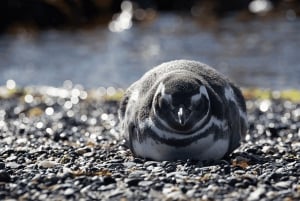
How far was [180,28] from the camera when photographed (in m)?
31.5

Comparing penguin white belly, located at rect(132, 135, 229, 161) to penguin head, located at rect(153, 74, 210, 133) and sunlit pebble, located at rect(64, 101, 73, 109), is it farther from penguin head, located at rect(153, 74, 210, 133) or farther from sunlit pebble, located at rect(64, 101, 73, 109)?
sunlit pebble, located at rect(64, 101, 73, 109)

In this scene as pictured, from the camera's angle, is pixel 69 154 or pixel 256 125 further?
pixel 256 125

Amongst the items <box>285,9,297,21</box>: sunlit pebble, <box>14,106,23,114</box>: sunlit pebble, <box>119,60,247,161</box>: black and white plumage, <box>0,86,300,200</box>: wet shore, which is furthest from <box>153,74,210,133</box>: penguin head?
<box>285,9,297,21</box>: sunlit pebble

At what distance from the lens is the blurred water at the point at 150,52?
66.4ft

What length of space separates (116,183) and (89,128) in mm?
5492

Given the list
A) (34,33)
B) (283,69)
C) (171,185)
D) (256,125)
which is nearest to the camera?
(171,185)

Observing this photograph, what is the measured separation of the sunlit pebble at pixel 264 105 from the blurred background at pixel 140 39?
283 centimetres

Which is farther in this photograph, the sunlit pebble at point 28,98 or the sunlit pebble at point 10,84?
the sunlit pebble at point 10,84

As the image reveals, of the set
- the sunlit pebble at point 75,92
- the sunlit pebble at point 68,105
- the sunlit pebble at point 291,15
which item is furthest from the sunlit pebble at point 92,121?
the sunlit pebble at point 291,15

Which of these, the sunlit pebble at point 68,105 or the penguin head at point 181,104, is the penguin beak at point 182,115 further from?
the sunlit pebble at point 68,105

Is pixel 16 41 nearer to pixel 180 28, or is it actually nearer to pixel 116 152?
pixel 180 28

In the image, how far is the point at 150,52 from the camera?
25.1 meters

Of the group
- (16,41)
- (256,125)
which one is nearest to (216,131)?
(256,125)

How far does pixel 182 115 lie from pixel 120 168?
34.3 inches
